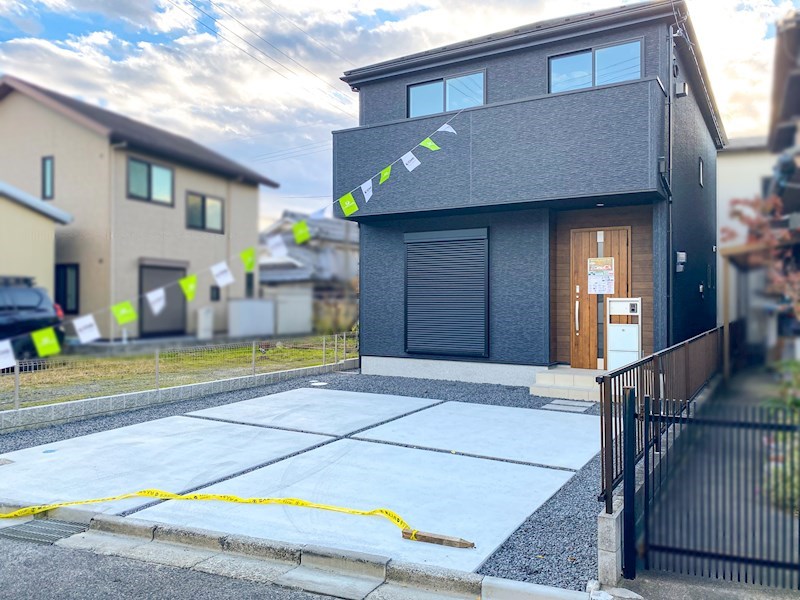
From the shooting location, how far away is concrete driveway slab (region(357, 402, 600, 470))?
5.68 m

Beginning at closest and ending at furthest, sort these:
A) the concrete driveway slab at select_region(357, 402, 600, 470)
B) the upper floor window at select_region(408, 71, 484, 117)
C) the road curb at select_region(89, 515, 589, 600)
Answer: the road curb at select_region(89, 515, 589, 600) < the concrete driveway slab at select_region(357, 402, 600, 470) < the upper floor window at select_region(408, 71, 484, 117)

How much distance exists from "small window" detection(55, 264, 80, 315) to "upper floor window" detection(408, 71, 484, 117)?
9708 millimetres

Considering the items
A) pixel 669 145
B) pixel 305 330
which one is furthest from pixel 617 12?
pixel 305 330

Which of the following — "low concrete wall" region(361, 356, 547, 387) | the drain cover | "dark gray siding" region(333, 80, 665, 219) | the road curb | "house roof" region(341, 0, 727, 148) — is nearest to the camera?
the road curb

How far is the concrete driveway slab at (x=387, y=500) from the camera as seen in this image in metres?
3.71

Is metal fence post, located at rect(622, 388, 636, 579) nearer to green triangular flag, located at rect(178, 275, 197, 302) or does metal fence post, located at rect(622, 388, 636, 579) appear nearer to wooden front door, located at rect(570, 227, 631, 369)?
green triangular flag, located at rect(178, 275, 197, 302)

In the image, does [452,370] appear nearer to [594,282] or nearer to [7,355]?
[594,282]

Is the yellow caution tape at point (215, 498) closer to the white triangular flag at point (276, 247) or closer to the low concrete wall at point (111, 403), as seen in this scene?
the low concrete wall at point (111, 403)

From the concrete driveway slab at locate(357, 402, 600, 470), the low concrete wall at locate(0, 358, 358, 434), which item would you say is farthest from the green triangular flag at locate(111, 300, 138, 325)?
the low concrete wall at locate(0, 358, 358, 434)

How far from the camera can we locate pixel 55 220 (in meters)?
0.79

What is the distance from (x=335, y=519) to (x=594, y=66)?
7.58 metres

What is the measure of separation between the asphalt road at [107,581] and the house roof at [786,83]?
113 inches

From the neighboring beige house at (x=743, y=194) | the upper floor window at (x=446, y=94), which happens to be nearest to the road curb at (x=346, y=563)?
the neighboring beige house at (x=743, y=194)

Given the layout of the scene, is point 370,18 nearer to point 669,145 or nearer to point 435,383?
point 669,145
